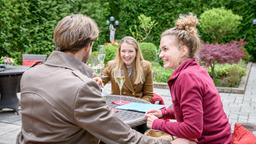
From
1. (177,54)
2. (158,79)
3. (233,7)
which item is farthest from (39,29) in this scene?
(177,54)

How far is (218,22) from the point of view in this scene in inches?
503

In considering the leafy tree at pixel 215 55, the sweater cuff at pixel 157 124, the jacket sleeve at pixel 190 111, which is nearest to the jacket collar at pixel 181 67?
the jacket sleeve at pixel 190 111

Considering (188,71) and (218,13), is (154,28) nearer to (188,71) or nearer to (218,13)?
(218,13)

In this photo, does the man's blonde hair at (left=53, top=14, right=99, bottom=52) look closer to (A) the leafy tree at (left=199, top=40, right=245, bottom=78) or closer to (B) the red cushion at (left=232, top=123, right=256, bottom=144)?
(B) the red cushion at (left=232, top=123, right=256, bottom=144)

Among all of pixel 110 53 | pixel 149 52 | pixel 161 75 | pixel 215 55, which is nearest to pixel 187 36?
pixel 215 55

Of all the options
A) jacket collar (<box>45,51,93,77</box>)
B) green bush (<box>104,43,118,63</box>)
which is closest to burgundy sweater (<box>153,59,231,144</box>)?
jacket collar (<box>45,51,93,77</box>)

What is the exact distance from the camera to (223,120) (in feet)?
7.25

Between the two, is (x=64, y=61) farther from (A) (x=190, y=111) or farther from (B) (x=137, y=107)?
(B) (x=137, y=107)

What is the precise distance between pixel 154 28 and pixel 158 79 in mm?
5590

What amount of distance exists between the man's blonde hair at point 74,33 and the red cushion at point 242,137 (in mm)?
1016

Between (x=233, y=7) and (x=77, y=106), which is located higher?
(x=233, y=7)

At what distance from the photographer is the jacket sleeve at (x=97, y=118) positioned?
1646 mm

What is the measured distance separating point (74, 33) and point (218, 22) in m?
11.5

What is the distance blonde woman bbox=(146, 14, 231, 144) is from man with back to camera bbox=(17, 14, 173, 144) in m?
0.29
